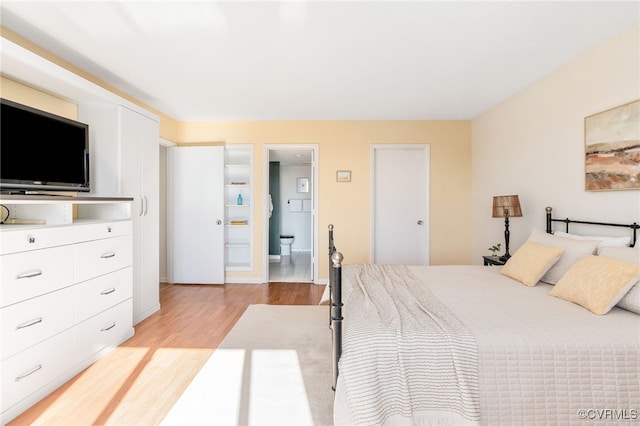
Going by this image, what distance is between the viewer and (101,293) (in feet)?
8.20

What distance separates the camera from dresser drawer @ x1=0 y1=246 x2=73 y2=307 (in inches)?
69.1

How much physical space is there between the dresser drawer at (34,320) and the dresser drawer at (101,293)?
9 cm

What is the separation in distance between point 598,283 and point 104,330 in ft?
12.0

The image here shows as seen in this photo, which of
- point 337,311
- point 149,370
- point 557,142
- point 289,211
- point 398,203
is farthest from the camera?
point 289,211

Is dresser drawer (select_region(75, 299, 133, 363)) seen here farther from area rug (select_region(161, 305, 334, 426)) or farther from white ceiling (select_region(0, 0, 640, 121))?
white ceiling (select_region(0, 0, 640, 121))

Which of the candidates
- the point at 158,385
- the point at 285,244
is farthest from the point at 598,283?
the point at 285,244

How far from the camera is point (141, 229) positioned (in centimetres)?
330

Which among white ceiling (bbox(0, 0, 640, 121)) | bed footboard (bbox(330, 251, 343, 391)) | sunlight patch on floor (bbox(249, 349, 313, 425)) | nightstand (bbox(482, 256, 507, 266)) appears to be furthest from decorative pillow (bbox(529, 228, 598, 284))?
sunlight patch on floor (bbox(249, 349, 313, 425))

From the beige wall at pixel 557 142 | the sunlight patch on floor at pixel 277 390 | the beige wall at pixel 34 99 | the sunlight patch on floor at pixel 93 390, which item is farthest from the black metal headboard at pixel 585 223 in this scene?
the beige wall at pixel 34 99

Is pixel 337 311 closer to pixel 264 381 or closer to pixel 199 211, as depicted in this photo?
pixel 264 381

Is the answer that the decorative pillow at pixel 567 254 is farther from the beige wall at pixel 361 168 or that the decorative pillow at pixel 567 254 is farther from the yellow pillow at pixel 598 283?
the beige wall at pixel 361 168

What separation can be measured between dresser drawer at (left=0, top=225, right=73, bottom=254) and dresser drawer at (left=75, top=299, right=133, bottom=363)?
692 mm

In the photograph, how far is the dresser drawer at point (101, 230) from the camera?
2.30m

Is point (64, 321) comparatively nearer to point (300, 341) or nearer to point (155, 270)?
point (155, 270)
